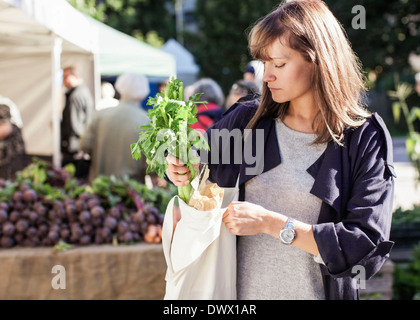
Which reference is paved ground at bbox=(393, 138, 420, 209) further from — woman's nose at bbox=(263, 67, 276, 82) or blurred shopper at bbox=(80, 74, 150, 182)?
woman's nose at bbox=(263, 67, 276, 82)

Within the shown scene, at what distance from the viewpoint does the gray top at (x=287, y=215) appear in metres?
1.59

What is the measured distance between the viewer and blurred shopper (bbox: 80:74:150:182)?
4.87 meters

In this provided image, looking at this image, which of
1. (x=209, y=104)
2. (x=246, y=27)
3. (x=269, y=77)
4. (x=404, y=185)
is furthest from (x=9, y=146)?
(x=246, y=27)

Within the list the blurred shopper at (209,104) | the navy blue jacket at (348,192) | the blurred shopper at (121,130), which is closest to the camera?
the navy blue jacket at (348,192)

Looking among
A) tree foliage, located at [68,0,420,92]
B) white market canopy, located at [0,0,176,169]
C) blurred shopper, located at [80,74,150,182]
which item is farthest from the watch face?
tree foliage, located at [68,0,420,92]

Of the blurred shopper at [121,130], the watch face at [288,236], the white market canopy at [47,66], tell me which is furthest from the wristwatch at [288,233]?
the white market canopy at [47,66]

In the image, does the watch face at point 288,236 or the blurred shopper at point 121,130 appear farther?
the blurred shopper at point 121,130

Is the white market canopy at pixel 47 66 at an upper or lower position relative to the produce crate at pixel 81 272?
upper

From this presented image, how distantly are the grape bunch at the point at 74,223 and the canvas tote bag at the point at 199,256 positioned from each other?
134 centimetres

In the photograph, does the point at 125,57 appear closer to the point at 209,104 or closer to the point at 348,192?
the point at 209,104

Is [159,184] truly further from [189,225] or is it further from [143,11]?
[143,11]

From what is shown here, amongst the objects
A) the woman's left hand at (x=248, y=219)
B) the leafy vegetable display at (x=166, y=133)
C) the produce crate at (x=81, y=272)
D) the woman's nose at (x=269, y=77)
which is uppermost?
the woman's nose at (x=269, y=77)

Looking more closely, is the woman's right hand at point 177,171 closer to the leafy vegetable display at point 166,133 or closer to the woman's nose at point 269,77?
the leafy vegetable display at point 166,133

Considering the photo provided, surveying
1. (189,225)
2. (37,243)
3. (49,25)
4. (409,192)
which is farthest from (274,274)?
(409,192)
